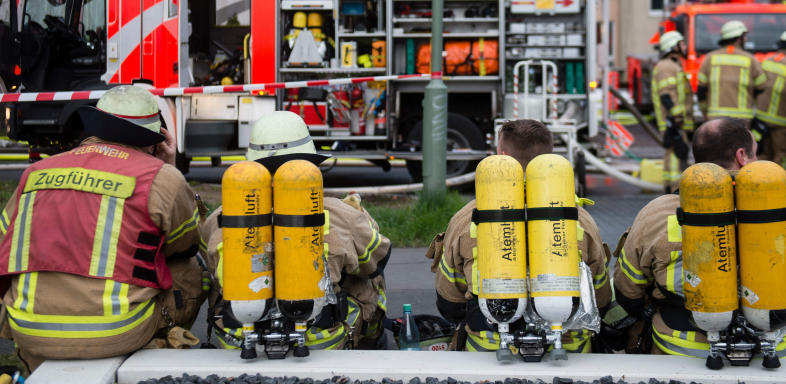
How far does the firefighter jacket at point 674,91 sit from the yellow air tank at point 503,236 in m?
8.12

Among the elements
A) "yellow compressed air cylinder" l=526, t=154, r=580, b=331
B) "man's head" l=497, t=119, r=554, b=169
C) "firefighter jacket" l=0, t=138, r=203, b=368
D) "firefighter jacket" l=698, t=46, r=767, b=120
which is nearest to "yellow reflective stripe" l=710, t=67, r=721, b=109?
"firefighter jacket" l=698, t=46, r=767, b=120

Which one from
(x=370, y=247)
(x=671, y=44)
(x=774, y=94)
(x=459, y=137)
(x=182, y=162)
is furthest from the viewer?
(x=459, y=137)

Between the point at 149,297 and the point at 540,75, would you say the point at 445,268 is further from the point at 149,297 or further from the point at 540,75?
the point at 540,75

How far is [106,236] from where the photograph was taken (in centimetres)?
351

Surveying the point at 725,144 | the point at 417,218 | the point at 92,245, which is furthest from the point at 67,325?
Result: the point at 417,218

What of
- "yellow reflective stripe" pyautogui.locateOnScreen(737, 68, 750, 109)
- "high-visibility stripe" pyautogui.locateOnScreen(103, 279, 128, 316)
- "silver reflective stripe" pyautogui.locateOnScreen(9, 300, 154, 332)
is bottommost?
"silver reflective stripe" pyautogui.locateOnScreen(9, 300, 154, 332)

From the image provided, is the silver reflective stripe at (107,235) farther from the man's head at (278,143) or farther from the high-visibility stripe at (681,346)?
the high-visibility stripe at (681,346)

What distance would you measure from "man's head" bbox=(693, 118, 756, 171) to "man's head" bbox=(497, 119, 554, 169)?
60 cm

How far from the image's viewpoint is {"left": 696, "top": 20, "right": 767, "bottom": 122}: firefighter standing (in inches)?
403

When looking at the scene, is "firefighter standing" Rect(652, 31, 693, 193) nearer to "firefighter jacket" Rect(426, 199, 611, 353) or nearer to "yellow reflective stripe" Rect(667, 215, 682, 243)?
"firefighter jacket" Rect(426, 199, 611, 353)

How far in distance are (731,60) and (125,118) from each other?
8.19m

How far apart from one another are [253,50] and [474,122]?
2901 millimetres

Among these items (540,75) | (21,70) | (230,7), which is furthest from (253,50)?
(540,75)

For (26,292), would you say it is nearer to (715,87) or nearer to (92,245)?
(92,245)
